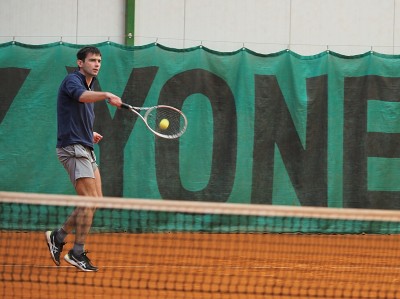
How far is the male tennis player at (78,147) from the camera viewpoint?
5.50 metres

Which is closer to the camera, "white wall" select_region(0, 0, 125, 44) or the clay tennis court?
the clay tennis court

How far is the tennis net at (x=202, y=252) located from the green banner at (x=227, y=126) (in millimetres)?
301

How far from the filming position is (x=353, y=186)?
924cm

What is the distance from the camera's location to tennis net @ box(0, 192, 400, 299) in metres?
4.56

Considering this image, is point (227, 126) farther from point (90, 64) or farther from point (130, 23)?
point (90, 64)

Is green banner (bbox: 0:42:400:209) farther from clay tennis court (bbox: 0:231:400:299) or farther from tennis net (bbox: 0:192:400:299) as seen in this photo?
clay tennis court (bbox: 0:231:400:299)

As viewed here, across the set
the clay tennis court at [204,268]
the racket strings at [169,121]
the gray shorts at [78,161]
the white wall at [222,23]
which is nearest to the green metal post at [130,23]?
the white wall at [222,23]

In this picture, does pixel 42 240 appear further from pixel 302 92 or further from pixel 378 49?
pixel 378 49

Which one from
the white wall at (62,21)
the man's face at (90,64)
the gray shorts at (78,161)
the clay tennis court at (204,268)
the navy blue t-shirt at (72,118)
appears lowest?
the clay tennis court at (204,268)

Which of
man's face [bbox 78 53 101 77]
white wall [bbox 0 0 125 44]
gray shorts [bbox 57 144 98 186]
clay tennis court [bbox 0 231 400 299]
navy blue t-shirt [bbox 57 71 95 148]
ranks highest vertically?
white wall [bbox 0 0 125 44]

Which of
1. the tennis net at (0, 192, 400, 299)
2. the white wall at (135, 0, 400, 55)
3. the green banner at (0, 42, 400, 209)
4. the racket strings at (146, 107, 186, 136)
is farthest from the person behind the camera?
the white wall at (135, 0, 400, 55)

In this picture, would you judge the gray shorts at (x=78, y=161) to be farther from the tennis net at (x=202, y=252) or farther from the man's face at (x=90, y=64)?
the man's face at (x=90, y=64)

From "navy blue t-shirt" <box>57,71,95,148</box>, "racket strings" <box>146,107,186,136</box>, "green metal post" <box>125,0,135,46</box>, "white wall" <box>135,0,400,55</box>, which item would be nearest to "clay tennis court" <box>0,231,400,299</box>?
"navy blue t-shirt" <box>57,71,95,148</box>

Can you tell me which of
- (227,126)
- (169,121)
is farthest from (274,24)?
(169,121)
